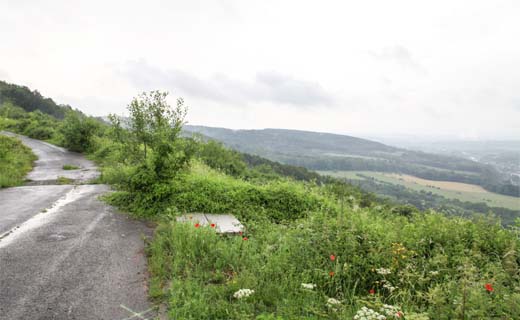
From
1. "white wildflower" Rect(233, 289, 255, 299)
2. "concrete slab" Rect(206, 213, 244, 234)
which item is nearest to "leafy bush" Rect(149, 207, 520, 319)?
"white wildflower" Rect(233, 289, 255, 299)

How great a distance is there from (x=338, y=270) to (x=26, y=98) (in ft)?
280

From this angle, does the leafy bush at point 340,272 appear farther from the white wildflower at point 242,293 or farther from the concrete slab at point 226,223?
the concrete slab at point 226,223

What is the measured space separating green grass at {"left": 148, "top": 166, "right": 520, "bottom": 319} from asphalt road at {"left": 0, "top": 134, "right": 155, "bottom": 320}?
1.18ft

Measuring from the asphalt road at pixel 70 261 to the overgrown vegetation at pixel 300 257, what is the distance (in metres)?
0.38

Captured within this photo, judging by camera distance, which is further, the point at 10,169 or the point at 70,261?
the point at 10,169

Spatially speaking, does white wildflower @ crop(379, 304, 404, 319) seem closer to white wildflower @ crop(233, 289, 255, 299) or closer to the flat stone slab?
white wildflower @ crop(233, 289, 255, 299)

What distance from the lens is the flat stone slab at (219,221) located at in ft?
19.2

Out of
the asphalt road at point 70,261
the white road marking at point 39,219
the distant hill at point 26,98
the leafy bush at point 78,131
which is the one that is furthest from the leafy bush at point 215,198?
the distant hill at point 26,98

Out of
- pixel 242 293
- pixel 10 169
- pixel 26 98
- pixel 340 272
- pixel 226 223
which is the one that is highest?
pixel 26 98

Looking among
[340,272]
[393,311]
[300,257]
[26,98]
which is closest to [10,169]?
[300,257]

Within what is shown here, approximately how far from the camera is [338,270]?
3.78 meters

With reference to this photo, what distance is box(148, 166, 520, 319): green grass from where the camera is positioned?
3.12 meters

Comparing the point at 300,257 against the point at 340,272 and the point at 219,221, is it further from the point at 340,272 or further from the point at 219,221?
the point at 219,221

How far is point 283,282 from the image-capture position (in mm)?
3686
